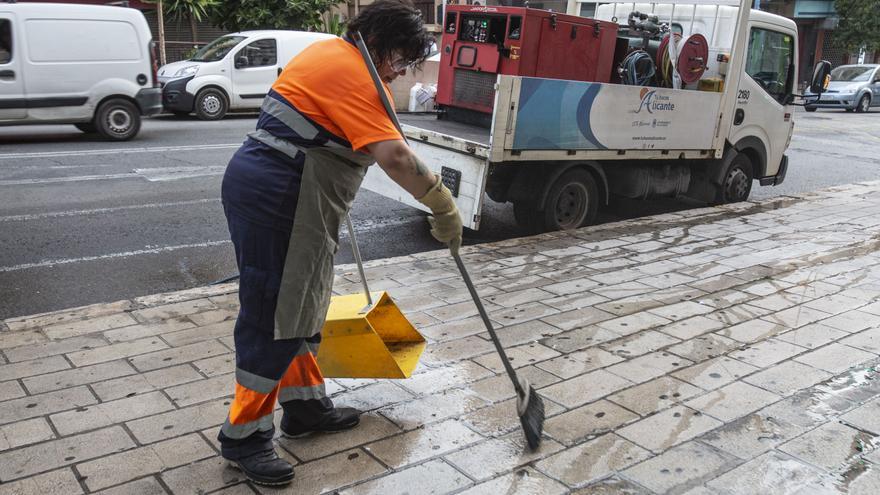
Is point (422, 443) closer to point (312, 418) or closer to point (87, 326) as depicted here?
point (312, 418)

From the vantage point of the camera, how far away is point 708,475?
317cm

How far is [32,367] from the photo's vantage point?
13.0 feet

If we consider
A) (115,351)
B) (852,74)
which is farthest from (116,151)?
(852,74)

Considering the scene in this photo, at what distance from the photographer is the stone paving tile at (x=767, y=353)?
171 inches

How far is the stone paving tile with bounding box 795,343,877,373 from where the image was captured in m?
4.29

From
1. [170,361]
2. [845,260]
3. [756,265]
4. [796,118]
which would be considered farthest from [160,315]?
[796,118]

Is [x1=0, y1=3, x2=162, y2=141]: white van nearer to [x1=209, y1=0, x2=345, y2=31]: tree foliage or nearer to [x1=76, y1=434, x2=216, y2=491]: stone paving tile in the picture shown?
[x1=209, y1=0, x2=345, y2=31]: tree foliage

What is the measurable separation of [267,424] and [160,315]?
199cm

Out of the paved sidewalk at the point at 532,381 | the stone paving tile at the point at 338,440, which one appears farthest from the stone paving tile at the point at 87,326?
the stone paving tile at the point at 338,440

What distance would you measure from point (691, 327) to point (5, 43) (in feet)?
35.1

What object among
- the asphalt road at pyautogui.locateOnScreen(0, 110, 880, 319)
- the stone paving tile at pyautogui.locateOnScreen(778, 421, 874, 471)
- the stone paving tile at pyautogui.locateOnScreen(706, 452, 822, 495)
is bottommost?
the asphalt road at pyautogui.locateOnScreen(0, 110, 880, 319)

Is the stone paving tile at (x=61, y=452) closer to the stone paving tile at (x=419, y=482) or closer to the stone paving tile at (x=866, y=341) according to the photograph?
the stone paving tile at (x=419, y=482)

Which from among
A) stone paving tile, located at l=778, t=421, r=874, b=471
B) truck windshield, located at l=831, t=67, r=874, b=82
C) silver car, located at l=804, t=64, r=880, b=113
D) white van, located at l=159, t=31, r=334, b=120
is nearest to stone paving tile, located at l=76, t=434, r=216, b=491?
stone paving tile, located at l=778, t=421, r=874, b=471

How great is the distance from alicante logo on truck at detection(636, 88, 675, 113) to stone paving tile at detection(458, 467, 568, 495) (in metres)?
4.89
